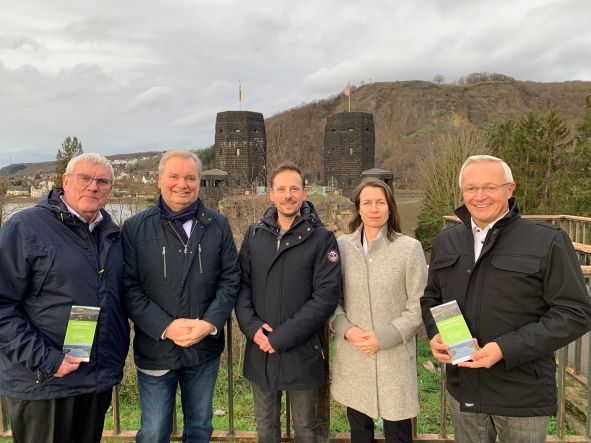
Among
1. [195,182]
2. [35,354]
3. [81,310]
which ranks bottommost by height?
[35,354]

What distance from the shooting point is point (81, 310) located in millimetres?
1978

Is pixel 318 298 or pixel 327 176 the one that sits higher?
pixel 327 176

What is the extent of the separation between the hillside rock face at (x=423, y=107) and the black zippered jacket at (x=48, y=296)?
252ft

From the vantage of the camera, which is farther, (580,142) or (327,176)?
(327,176)

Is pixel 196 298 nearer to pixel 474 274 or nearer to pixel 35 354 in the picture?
pixel 35 354

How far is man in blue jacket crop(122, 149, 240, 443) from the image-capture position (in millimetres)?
2291

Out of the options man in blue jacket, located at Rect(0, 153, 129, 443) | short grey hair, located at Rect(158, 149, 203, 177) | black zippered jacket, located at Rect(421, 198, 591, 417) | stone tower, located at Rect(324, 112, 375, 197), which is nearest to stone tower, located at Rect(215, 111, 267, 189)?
stone tower, located at Rect(324, 112, 375, 197)

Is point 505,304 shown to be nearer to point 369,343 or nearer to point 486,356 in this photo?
point 486,356

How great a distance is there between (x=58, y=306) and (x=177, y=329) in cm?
57

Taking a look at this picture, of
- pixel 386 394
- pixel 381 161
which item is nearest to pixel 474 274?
pixel 386 394

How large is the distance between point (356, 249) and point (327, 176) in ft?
97.5

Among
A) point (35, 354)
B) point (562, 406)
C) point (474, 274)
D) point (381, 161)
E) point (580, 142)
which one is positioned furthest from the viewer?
point (381, 161)

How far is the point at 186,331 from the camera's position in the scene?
2.25 metres

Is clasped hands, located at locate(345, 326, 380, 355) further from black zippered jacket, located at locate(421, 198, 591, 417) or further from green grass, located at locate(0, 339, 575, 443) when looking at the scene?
green grass, located at locate(0, 339, 575, 443)
